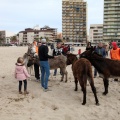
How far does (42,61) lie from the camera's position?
870 centimetres

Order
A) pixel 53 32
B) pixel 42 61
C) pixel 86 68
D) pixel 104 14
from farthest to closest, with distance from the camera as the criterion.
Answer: pixel 53 32 < pixel 104 14 < pixel 42 61 < pixel 86 68

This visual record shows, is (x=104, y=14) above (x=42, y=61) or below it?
above

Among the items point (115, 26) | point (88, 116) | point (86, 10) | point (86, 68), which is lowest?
point (88, 116)

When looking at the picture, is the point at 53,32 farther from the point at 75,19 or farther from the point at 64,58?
the point at 64,58

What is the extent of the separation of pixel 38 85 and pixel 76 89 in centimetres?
161

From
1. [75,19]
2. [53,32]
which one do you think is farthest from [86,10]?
[53,32]

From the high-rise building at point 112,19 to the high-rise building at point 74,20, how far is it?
24181 mm

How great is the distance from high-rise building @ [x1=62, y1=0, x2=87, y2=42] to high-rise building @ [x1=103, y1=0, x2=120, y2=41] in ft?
79.3

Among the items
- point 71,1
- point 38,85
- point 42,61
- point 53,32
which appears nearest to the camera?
point 42,61

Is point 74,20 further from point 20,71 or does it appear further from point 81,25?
point 20,71

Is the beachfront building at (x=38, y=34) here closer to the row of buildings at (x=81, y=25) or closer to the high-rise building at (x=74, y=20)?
the row of buildings at (x=81, y=25)

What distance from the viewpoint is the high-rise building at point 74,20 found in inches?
5940

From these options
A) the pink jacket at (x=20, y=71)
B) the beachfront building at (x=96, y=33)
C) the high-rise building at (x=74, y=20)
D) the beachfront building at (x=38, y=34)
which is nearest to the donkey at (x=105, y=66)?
the pink jacket at (x=20, y=71)

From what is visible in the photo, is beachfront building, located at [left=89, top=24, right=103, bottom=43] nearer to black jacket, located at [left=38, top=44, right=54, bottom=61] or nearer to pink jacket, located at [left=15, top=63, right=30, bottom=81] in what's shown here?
black jacket, located at [left=38, top=44, right=54, bottom=61]
